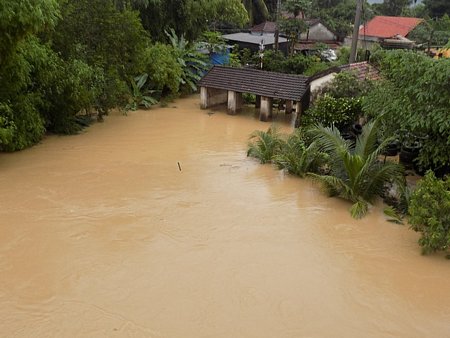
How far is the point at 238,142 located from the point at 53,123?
5.40 meters

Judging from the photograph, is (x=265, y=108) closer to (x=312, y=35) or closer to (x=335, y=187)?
(x=335, y=187)

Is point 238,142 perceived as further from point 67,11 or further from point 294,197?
point 67,11

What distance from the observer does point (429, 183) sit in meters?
7.22

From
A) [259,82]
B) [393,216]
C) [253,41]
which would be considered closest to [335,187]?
[393,216]

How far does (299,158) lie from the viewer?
10.8 metres

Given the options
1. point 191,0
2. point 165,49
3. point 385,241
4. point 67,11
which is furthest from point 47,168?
point 191,0

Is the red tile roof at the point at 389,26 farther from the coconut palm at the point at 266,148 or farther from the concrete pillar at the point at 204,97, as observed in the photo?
the coconut palm at the point at 266,148

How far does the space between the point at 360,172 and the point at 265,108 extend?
23.8 ft

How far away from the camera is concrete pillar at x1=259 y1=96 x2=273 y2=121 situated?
51.4 feet

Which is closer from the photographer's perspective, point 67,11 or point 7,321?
point 7,321

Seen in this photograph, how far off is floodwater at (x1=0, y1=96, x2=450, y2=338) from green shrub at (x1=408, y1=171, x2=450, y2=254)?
33cm

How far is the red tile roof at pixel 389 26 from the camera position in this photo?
36.0 metres

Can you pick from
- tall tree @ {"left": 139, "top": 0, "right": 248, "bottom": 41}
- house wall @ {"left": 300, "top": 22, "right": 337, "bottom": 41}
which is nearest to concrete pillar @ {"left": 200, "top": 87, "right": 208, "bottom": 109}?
tall tree @ {"left": 139, "top": 0, "right": 248, "bottom": 41}

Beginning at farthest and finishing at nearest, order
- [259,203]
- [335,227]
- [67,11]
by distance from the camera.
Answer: [67,11] → [259,203] → [335,227]
